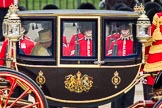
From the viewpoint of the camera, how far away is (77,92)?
Answer: 273 inches

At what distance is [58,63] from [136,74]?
28.9 inches

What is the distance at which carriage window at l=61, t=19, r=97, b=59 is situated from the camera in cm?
691

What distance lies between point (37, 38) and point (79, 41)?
38 cm

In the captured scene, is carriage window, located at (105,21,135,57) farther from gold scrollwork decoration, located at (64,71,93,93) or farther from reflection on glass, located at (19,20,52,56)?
reflection on glass, located at (19,20,52,56)

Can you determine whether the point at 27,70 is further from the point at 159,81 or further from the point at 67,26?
the point at 159,81

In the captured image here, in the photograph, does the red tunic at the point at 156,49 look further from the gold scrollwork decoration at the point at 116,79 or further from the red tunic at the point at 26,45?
the red tunic at the point at 26,45

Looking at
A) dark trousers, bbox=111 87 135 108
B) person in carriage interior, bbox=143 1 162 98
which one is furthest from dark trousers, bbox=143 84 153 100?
person in carriage interior, bbox=143 1 162 98

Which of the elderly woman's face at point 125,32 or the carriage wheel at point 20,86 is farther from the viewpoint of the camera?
the elderly woman's face at point 125,32

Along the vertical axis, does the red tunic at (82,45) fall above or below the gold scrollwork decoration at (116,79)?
above

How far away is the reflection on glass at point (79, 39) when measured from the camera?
6.91 metres

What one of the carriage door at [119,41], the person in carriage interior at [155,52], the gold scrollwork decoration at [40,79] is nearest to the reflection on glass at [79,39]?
the carriage door at [119,41]

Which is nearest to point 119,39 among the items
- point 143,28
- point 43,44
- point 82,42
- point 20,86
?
point 143,28

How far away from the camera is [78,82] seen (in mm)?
6914

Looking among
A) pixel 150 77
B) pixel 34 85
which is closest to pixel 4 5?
pixel 150 77
